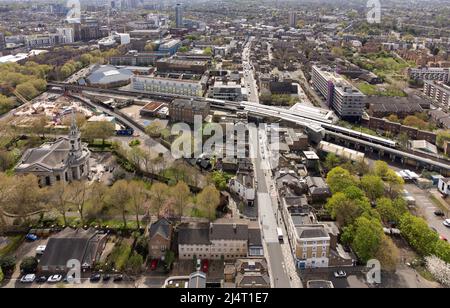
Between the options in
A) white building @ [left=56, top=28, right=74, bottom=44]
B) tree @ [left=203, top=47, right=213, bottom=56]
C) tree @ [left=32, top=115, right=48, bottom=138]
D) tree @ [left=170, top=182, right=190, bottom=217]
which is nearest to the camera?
tree @ [left=170, top=182, right=190, bottom=217]

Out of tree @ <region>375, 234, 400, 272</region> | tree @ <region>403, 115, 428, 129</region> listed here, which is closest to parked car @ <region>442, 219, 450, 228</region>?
tree @ <region>375, 234, 400, 272</region>

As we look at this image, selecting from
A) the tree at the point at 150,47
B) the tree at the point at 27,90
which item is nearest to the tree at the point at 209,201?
the tree at the point at 27,90

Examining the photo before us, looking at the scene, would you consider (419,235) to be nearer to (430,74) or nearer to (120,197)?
(120,197)

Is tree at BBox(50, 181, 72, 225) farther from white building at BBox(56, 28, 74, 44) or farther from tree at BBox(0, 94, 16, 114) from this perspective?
white building at BBox(56, 28, 74, 44)

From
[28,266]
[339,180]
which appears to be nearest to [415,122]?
[339,180]

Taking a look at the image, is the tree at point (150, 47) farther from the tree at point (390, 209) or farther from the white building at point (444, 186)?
the tree at point (390, 209)
